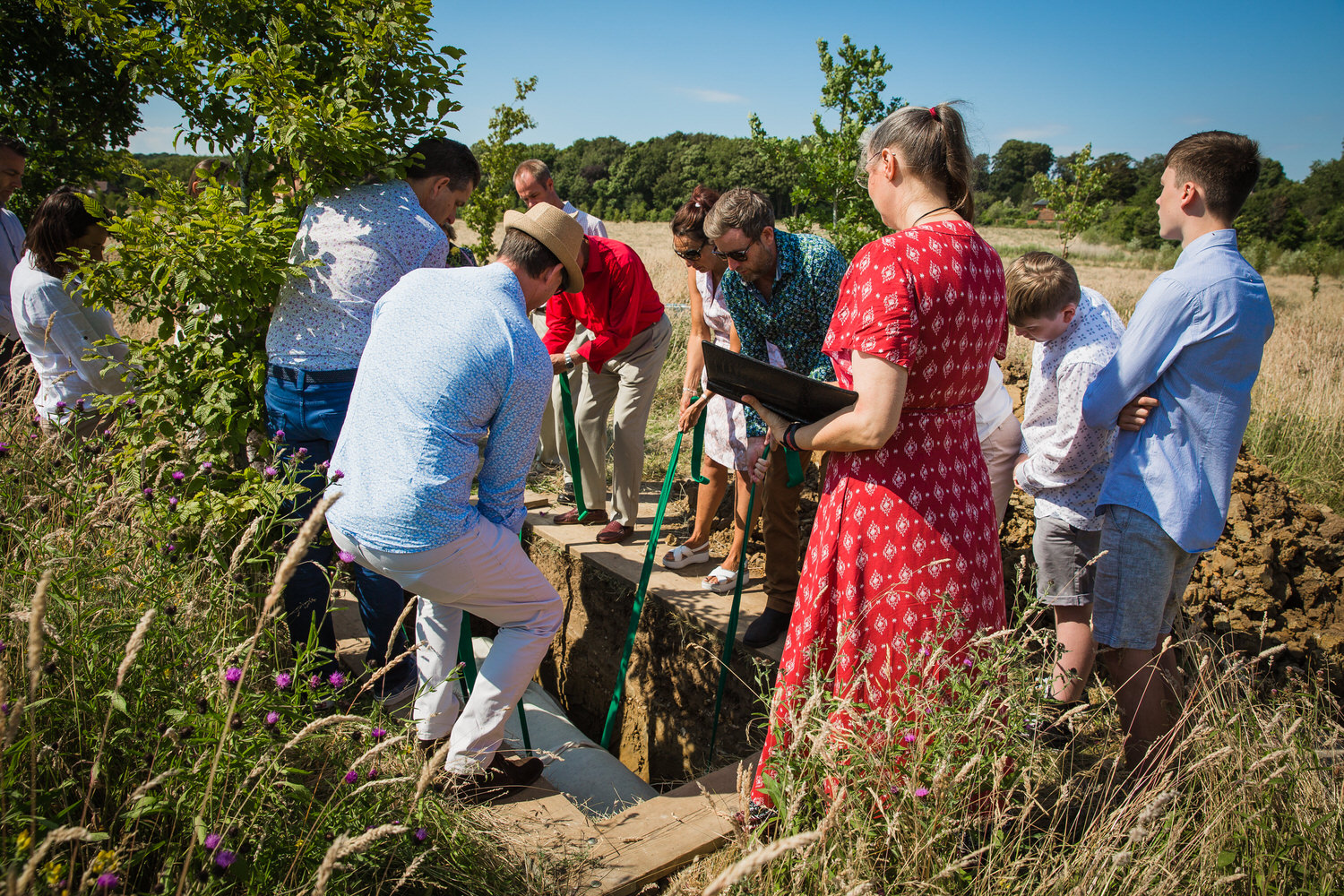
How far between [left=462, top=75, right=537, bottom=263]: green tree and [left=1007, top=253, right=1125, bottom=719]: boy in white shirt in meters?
5.31

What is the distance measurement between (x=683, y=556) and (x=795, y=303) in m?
1.82

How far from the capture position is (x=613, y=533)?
4.87 metres

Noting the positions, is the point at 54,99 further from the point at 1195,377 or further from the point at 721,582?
the point at 1195,377

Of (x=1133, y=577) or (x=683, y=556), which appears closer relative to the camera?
(x=1133, y=577)

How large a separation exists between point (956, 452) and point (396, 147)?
2.45 meters

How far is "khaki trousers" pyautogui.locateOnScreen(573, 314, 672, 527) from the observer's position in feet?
15.7

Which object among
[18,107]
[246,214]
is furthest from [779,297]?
[18,107]

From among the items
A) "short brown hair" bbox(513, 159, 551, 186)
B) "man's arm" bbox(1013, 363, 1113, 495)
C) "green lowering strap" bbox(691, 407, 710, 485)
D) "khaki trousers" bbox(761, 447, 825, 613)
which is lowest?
"khaki trousers" bbox(761, 447, 825, 613)

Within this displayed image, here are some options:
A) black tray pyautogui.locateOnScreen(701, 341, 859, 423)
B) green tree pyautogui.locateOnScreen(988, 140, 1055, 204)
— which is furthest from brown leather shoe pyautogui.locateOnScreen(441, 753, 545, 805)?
green tree pyautogui.locateOnScreen(988, 140, 1055, 204)

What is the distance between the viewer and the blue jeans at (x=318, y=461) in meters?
2.93

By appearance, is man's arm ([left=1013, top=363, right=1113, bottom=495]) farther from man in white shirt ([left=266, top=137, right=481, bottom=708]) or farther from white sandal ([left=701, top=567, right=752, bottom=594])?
man in white shirt ([left=266, top=137, right=481, bottom=708])

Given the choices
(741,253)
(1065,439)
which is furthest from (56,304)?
(1065,439)

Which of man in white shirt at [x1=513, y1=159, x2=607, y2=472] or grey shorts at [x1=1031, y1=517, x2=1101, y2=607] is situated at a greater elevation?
man in white shirt at [x1=513, y1=159, x2=607, y2=472]

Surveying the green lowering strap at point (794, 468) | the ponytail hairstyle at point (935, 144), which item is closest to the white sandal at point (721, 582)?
the green lowering strap at point (794, 468)
